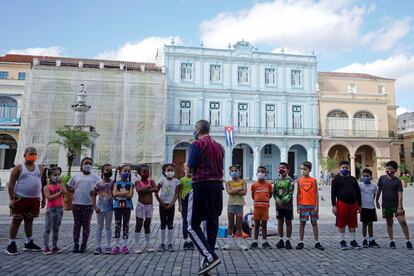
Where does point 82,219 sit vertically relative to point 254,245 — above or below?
above

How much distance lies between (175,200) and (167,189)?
0.80 ft

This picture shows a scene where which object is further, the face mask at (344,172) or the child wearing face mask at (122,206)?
the face mask at (344,172)

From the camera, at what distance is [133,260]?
514 centimetres

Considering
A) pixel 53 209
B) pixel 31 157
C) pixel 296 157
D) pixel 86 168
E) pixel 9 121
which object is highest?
pixel 9 121

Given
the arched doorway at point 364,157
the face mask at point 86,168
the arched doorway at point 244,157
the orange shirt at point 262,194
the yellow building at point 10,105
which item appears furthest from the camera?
the arched doorway at point 364,157

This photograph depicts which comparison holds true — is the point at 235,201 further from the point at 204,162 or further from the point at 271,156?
the point at 271,156

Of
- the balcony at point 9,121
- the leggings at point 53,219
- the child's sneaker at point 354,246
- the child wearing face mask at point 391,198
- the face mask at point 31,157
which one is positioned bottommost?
the child's sneaker at point 354,246

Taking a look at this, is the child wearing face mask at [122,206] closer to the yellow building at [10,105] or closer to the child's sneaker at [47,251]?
the child's sneaker at [47,251]

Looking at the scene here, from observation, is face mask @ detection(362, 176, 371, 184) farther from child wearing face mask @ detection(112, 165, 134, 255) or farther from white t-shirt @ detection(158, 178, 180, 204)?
child wearing face mask @ detection(112, 165, 134, 255)

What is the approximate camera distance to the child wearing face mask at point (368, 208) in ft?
21.2

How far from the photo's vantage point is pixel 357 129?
36844 millimetres

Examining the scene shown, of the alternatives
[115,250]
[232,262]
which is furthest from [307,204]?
[115,250]

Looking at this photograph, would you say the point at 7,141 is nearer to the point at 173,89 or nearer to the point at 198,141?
the point at 173,89

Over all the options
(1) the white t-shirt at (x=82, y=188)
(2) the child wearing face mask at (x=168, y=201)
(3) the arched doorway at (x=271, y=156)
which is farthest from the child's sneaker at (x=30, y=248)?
(3) the arched doorway at (x=271, y=156)
